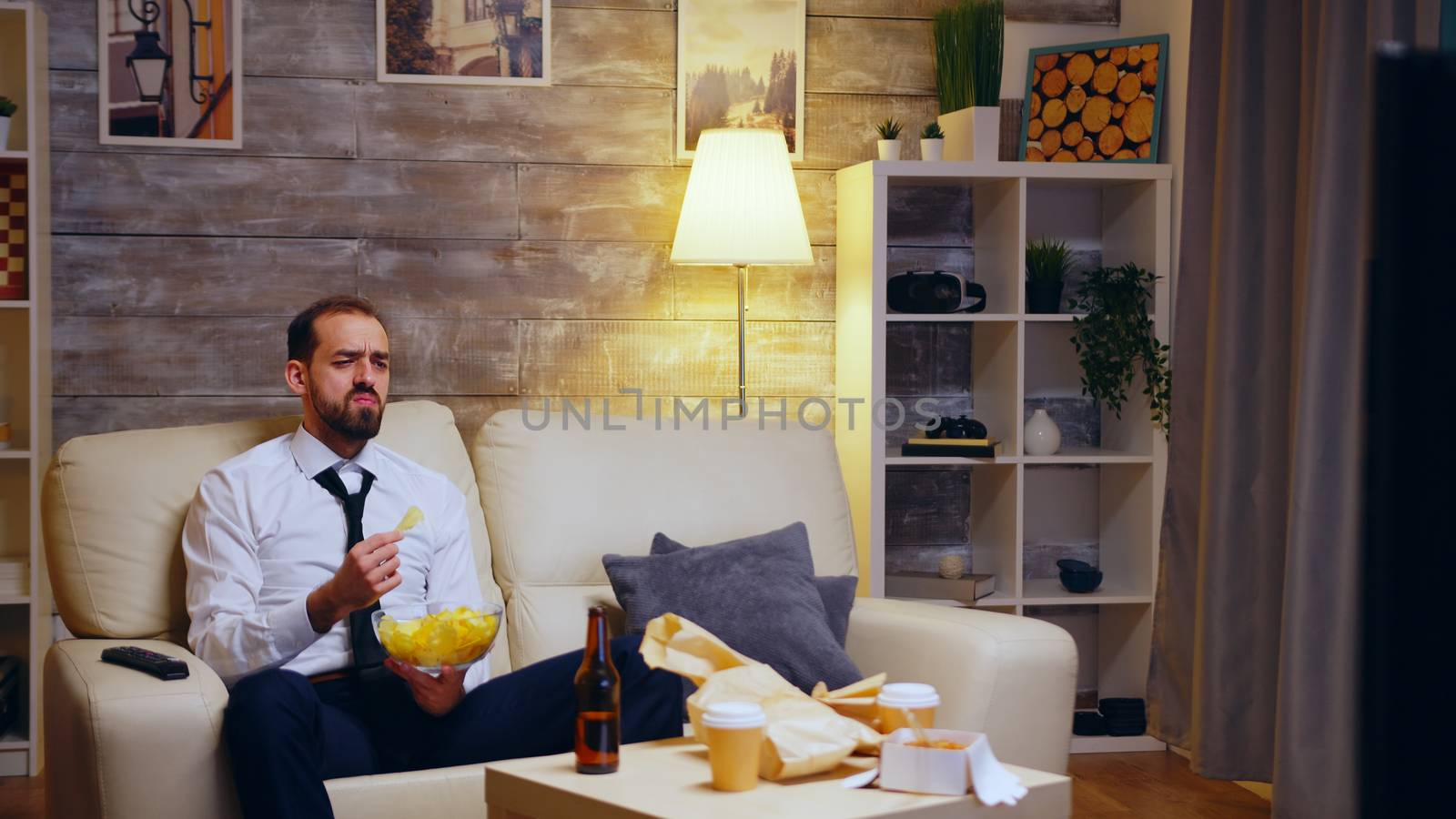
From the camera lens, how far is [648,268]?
11.7 ft

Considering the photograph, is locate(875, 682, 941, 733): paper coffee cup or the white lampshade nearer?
locate(875, 682, 941, 733): paper coffee cup

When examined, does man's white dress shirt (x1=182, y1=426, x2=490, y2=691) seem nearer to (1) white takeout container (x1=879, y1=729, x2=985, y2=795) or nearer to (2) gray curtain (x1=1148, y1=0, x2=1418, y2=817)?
(1) white takeout container (x1=879, y1=729, x2=985, y2=795)

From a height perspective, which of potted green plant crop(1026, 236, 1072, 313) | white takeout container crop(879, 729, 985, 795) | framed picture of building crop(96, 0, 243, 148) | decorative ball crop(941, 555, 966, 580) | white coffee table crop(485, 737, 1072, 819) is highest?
framed picture of building crop(96, 0, 243, 148)

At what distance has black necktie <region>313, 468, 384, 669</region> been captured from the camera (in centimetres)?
225

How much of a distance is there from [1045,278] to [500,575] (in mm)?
1742

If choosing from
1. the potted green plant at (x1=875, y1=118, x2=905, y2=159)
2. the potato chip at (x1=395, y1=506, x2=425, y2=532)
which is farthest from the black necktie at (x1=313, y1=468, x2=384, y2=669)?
the potted green plant at (x1=875, y1=118, x2=905, y2=159)

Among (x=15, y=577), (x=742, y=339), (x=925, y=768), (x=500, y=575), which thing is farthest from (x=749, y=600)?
(x=15, y=577)

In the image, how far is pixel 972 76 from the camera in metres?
3.51

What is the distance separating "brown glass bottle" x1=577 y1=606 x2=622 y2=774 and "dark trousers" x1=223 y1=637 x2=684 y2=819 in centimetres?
33

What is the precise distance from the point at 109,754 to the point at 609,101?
2.23 meters

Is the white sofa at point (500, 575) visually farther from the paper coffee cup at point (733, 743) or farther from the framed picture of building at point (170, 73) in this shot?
the framed picture of building at point (170, 73)

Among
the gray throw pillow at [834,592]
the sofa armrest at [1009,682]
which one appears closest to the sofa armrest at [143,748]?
the gray throw pillow at [834,592]

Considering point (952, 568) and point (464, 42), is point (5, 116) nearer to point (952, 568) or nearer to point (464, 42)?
point (464, 42)

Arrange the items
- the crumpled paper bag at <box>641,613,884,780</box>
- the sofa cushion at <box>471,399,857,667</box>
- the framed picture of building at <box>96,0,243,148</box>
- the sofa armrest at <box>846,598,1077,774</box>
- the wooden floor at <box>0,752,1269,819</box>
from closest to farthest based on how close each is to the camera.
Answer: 1. the crumpled paper bag at <box>641,613,884,780</box>
2. the sofa armrest at <box>846,598,1077,774</box>
3. the sofa cushion at <box>471,399,857,667</box>
4. the wooden floor at <box>0,752,1269,819</box>
5. the framed picture of building at <box>96,0,243,148</box>
